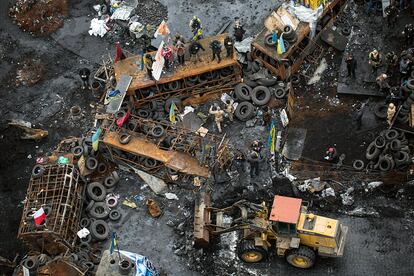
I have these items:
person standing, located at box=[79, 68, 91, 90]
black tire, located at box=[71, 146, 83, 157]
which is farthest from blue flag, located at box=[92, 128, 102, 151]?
person standing, located at box=[79, 68, 91, 90]

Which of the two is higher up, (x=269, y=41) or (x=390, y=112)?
(x=390, y=112)

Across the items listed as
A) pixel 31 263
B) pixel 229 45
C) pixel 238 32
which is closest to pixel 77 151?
pixel 31 263

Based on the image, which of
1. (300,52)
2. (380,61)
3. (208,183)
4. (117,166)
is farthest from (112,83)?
(380,61)

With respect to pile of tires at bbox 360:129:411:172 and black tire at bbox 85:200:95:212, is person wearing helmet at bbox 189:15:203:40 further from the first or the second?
pile of tires at bbox 360:129:411:172

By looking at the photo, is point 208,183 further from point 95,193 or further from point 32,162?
point 32,162

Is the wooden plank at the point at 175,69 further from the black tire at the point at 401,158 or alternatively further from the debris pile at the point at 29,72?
the black tire at the point at 401,158

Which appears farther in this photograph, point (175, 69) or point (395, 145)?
point (175, 69)

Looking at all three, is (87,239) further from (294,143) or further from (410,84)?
(410,84)
